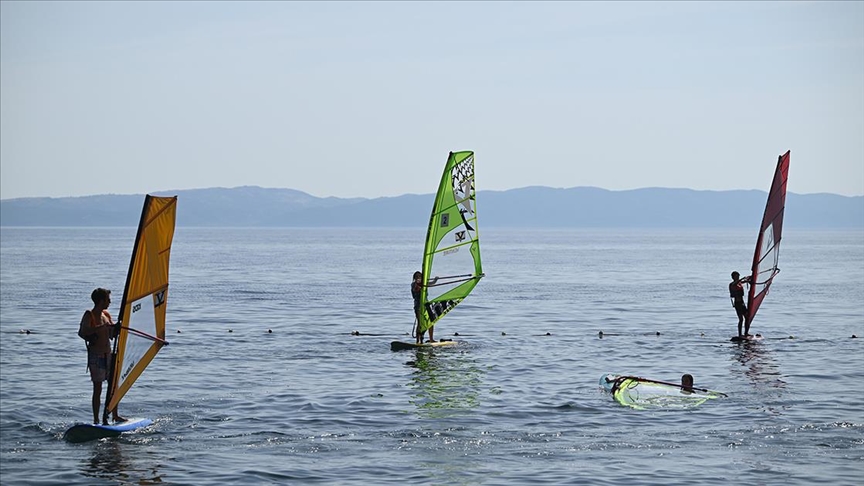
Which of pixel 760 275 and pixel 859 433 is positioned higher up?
pixel 760 275

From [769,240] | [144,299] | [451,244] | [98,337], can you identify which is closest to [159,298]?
[144,299]

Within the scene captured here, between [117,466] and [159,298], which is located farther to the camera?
[159,298]

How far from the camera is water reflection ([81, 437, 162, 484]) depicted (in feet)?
50.9

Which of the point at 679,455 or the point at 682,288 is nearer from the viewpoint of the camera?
the point at 679,455

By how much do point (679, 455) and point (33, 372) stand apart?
1631 cm

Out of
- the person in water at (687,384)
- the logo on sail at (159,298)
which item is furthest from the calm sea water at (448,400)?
the logo on sail at (159,298)

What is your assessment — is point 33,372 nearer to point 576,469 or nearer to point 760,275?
point 576,469

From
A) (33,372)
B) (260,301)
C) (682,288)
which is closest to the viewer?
(33,372)

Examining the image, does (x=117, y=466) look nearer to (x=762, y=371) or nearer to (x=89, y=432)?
(x=89, y=432)

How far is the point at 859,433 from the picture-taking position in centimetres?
1864

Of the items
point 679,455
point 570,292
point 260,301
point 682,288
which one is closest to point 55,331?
point 260,301

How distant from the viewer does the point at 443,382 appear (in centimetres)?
2420

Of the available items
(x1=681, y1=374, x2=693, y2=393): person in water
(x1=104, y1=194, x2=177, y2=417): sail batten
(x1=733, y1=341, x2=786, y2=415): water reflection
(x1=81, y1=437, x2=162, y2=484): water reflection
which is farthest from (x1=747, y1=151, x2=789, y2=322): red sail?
(x1=81, y1=437, x2=162, y2=484): water reflection

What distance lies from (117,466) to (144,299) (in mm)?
2728
